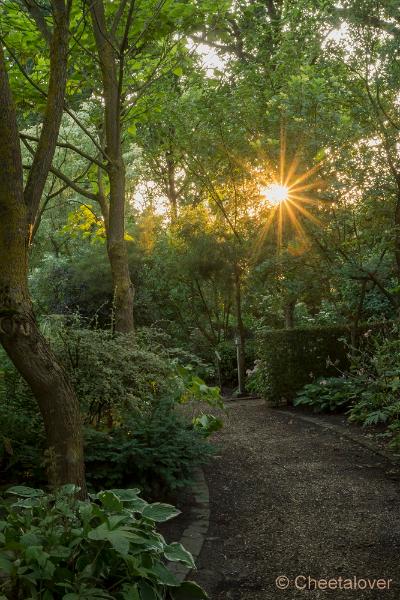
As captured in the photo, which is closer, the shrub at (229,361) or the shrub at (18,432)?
the shrub at (18,432)

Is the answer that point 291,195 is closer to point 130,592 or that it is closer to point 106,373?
point 106,373

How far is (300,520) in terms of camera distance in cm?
496

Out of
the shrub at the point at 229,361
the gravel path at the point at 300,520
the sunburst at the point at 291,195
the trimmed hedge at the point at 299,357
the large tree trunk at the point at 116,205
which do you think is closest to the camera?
the gravel path at the point at 300,520

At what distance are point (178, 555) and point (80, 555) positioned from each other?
0.57 metres

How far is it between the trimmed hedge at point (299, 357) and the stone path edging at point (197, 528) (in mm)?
5623

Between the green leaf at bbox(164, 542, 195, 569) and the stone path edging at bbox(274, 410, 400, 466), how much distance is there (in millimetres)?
4013

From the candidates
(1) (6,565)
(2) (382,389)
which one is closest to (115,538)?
(1) (6,565)

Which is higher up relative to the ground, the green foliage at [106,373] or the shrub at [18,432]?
the green foliage at [106,373]

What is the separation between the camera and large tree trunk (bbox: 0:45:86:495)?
3.63 m

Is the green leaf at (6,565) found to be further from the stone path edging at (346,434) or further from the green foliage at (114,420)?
the stone path edging at (346,434)

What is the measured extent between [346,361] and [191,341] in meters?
6.93

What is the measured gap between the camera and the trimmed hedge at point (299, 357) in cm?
1138

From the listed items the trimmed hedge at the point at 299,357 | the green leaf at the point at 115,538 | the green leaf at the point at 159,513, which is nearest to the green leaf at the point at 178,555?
the green leaf at the point at 159,513

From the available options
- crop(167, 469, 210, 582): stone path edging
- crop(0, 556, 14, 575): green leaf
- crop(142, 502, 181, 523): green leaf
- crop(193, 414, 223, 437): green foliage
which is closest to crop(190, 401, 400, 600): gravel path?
crop(167, 469, 210, 582): stone path edging
